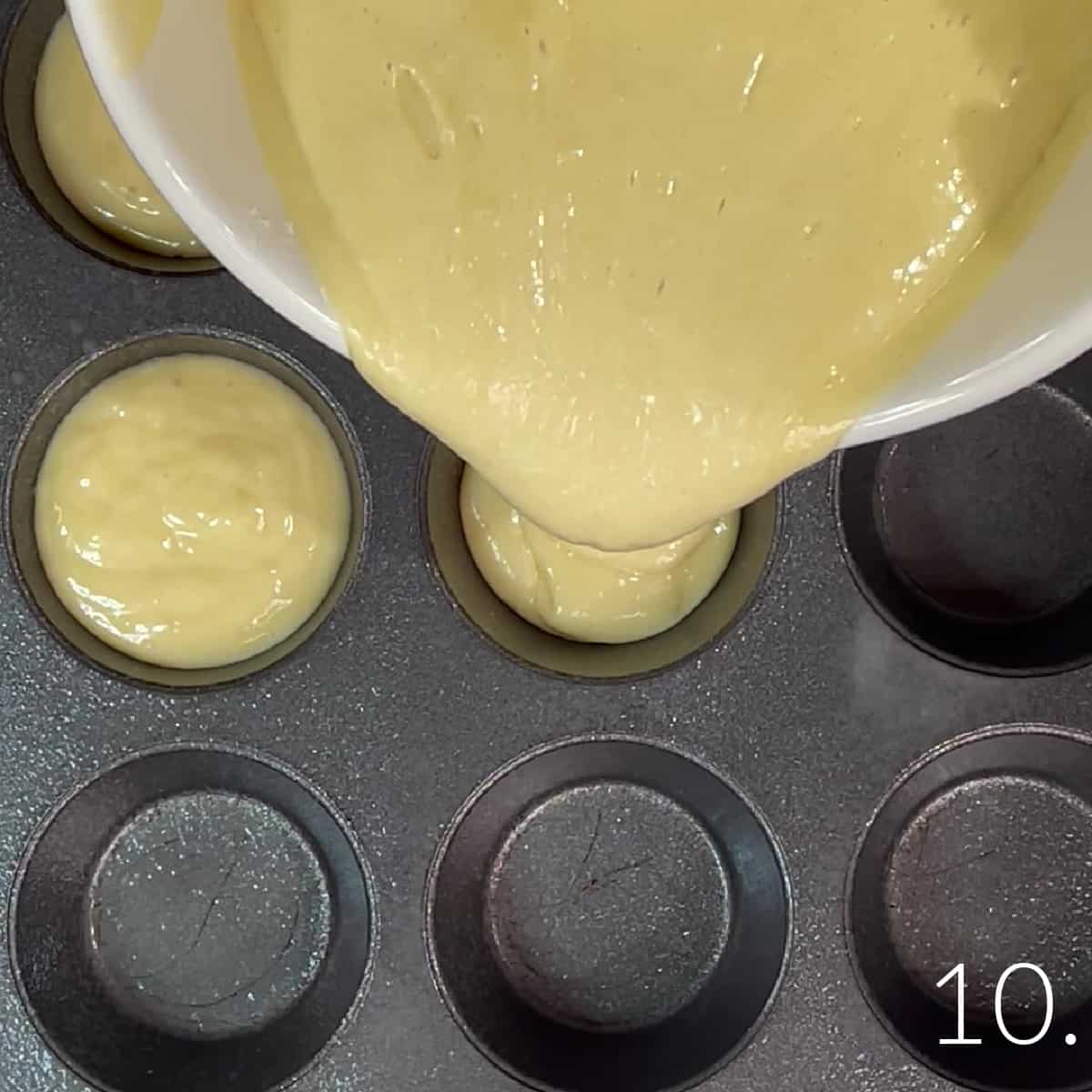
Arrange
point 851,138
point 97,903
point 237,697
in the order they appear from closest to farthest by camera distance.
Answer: point 851,138 < point 237,697 < point 97,903

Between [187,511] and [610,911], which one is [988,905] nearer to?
[610,911]

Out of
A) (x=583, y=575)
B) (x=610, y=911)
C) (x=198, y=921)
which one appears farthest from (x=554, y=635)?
(x=198, y=921)

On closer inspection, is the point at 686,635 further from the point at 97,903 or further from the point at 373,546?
the point at 97,903

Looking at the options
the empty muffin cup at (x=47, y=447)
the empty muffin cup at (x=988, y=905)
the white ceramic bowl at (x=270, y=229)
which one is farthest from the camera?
the empty muffin cup at (x=988, y=905)

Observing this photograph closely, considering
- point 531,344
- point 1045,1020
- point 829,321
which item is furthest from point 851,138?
point 1045,1020

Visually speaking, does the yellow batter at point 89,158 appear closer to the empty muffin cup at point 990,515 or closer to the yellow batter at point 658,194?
the yellow batter at point 658,194

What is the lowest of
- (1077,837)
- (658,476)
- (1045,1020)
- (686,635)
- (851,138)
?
(1045,1020)

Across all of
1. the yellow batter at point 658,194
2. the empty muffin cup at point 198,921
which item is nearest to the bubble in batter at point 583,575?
the empty muffin cup at point 198,921

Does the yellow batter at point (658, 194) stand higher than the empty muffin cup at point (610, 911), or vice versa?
the yellow batter at point (658, 194)

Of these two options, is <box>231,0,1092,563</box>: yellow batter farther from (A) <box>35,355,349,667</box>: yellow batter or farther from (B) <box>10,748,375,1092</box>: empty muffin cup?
(B) <box>10,748,375,1092</box>: empty muffin cup
